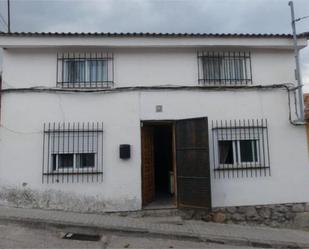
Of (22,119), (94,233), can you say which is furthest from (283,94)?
(22,119)

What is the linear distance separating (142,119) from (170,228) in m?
2.99

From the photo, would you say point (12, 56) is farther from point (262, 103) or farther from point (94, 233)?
point (262, 103)

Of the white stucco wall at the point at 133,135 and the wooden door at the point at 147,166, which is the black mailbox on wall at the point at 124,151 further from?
the wooden door at the point at 147,166

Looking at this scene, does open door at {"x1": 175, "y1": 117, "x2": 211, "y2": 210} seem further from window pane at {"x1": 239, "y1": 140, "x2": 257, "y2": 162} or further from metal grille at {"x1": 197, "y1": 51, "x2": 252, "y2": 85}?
metal grille at {"x1": 197, "y1": 51, "x2": 252, "y2": 85}

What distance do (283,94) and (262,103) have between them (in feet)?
2.24

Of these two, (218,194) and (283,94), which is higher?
(283,94)

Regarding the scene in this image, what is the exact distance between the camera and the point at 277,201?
9.07 m

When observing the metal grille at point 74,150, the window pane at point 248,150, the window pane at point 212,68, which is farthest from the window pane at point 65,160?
the window pane at point 248,150

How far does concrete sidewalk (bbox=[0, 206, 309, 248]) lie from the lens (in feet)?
23.6

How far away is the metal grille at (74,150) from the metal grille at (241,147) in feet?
10.7

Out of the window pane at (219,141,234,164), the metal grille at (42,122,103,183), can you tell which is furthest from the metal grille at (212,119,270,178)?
the metal grille at (42,122,103,183)

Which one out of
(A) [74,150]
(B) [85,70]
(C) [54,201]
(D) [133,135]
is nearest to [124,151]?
(D) [133,135]

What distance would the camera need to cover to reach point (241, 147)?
9289 millimetres

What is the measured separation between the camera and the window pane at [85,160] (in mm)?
8859
